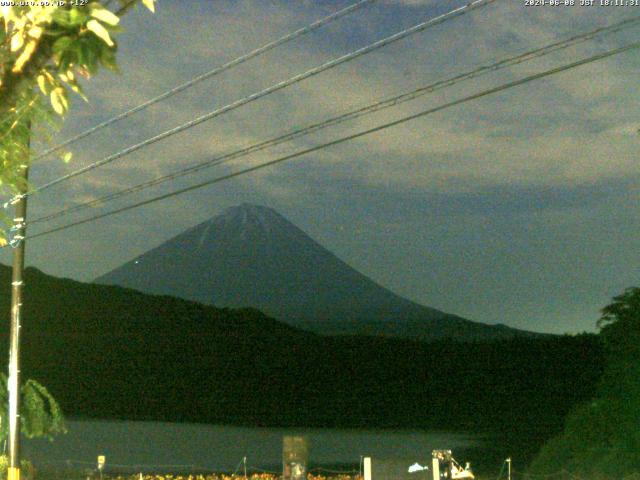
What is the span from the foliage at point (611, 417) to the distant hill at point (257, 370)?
3685 centimetres

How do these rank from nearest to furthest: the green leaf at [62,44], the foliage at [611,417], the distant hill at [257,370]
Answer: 1. the green leaf at [62,44]
2. the foliage at [611,417]
3. the distant hill at [257,370]

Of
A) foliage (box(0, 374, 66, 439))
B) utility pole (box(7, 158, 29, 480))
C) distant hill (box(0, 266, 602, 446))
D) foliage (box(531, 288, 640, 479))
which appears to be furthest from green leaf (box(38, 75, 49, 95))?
distant hill (box(0, 266, 602, 446))

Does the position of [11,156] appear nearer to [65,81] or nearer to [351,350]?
[65,81]

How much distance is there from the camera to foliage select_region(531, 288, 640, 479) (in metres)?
24.0

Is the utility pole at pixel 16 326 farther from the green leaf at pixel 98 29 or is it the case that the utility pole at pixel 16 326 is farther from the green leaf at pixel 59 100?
the green leaf at pixel 98 29

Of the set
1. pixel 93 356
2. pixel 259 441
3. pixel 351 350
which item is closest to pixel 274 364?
pixel 351 350

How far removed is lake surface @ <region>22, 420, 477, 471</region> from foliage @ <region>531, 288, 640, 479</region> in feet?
33.8

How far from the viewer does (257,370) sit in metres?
111

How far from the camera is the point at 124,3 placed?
18.0 ft

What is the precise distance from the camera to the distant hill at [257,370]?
8388 cm

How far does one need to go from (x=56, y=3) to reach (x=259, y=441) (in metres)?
58.4

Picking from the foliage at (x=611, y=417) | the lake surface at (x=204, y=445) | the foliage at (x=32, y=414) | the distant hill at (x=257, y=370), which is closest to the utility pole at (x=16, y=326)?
the foliage at (x=32, y=414)

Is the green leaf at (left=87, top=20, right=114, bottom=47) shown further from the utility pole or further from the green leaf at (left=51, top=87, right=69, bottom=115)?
the utility pole

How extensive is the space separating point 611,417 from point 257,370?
8689cm
